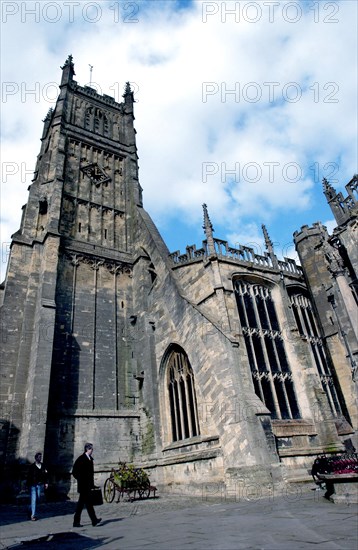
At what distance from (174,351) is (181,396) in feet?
5.91

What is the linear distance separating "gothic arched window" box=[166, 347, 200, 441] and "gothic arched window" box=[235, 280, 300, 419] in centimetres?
245

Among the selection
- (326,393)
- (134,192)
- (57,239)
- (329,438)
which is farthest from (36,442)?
(134,192)

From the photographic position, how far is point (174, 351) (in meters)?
14.2

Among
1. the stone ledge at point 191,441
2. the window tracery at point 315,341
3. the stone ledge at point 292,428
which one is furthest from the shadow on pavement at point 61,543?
the window tracery at point 315,341

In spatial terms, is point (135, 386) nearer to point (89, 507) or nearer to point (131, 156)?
point (89, 507)

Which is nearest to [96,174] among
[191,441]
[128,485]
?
[191,441]

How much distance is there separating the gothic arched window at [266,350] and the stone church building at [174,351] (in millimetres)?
53

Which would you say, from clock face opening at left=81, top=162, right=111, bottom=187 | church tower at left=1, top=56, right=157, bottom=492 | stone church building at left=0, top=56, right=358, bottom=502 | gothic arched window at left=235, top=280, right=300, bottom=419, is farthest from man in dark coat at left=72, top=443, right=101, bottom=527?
clock face opening at left=81, top=162, right=111, bottom=187

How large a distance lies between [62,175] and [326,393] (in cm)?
1736

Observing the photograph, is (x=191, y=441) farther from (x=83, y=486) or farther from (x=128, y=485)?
(x=83, y=486)

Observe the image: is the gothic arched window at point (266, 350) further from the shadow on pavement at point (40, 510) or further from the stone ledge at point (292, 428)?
the shadow on pavement at point (40, 510)

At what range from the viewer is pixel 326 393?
576 inches

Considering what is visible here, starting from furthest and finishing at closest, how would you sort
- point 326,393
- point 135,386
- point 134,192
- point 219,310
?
1. point 134,192
2. point 135,386
3. point 326,393
4. point 219,310

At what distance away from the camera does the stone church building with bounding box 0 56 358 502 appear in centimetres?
1121
